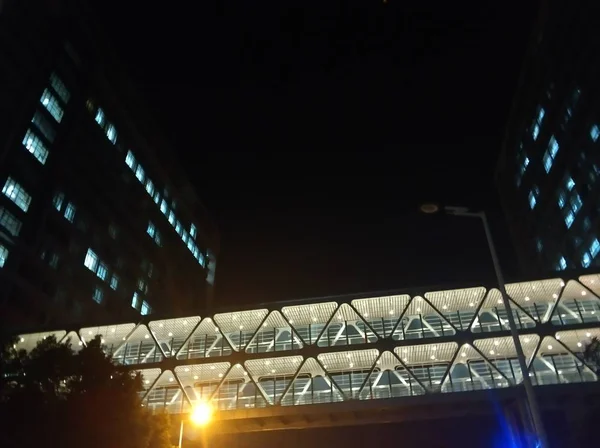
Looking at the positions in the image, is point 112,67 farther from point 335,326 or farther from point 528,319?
point 528,319

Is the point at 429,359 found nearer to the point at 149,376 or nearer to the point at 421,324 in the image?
the point at 421,324

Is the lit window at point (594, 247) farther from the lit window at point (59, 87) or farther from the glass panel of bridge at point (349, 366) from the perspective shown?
the lit window at point (59, 87)

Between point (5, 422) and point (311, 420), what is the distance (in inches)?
1127

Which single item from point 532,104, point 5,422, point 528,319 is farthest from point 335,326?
point 532,104

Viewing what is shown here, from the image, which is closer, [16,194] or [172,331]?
[172,331]

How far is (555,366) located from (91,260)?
2234 inches

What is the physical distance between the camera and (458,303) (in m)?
46.6

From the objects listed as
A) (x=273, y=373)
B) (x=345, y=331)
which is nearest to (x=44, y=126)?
(x=273, y=373)

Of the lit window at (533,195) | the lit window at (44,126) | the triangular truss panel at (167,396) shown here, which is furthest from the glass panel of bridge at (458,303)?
the lit window at (44,126)

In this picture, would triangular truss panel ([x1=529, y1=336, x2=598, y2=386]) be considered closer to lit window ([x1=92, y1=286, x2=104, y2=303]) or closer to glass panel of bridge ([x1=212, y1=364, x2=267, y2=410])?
glass panel of bridge ([x1=212, y1=364, x2=267, y2=410])

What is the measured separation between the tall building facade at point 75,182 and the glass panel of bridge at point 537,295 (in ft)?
120

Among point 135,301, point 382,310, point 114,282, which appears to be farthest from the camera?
point 135,301

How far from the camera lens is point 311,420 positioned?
4416 centimetres

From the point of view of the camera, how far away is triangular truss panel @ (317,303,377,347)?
158 feet
